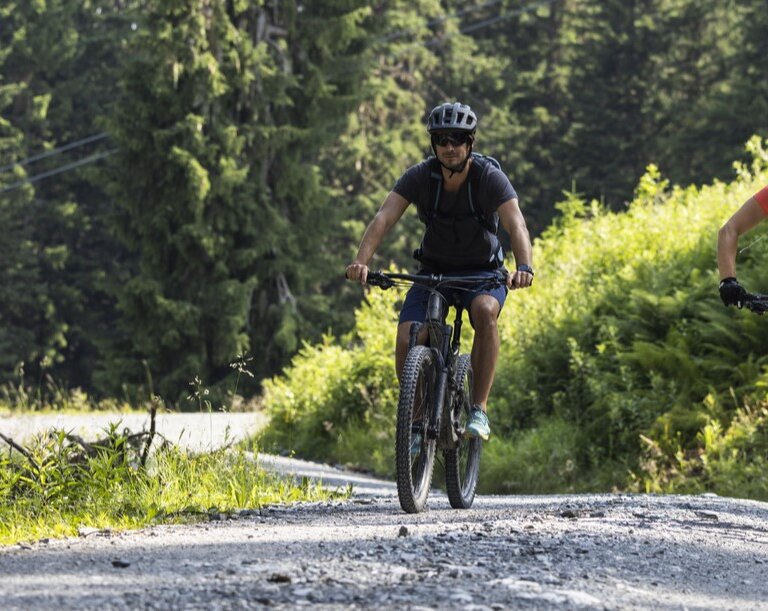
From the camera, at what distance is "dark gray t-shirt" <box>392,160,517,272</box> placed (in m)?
8.25

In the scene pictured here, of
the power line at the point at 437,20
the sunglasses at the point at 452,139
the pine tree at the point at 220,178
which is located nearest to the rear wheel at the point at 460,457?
the sunglasses at the point at 452,139

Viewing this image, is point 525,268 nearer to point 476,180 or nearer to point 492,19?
point 476,180

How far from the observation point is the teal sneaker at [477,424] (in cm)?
857

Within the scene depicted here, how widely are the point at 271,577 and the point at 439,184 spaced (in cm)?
350

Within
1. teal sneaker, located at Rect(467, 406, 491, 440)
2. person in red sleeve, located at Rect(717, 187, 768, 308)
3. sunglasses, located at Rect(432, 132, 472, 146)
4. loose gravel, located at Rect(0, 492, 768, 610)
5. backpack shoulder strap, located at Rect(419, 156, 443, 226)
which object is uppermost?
sunglasses, located at Rect(432, 132, 472, 146)

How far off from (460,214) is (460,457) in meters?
1.63

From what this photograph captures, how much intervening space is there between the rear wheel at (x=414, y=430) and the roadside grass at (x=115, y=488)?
3.41 ft

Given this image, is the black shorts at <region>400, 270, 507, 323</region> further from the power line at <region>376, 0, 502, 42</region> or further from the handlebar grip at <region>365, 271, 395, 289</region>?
the power line at <region>376, 0, 502, 42</region>

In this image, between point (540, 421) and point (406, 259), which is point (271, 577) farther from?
point (406, 259)

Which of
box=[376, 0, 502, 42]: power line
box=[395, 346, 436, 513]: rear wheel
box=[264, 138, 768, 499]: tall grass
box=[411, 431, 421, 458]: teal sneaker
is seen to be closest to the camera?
box=[395, 346, 436, 513]: rear wheel

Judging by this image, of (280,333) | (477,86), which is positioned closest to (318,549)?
(280,333)

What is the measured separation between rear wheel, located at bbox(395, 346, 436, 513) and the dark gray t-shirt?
0.62m

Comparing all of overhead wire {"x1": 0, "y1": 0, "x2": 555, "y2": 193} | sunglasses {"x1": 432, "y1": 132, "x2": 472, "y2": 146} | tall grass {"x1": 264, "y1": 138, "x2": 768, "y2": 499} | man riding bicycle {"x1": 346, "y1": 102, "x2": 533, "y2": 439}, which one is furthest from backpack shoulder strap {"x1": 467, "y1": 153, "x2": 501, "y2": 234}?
overhead wire {"x1": 0, "y1": 0, "x2": 555, "y2": 193}

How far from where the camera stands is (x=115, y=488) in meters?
7.98
